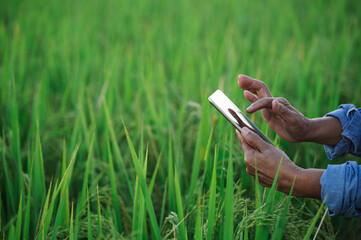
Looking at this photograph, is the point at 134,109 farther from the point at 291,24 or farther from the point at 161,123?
the point at 291,24

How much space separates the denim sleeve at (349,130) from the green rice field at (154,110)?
15 cm

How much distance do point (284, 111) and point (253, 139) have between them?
0.17 m

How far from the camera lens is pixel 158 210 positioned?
1238mm

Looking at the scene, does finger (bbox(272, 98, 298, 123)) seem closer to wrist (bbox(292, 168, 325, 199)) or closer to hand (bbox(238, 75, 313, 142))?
hand (bbox(238, 75, 313, 142))

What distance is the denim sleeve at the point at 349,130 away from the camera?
0.95m

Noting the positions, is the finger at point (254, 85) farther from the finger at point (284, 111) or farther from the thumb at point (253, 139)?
the thumb at point (253, 139)

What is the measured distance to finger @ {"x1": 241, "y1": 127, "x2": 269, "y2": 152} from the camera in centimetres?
79

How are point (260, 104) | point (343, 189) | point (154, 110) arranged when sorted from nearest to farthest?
point (343, 189)
point (260, 104)
point (154, 110)

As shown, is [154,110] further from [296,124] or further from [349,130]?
[349,130]

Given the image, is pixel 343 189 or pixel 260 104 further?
pixel 260 104

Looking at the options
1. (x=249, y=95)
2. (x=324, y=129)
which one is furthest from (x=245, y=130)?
(x=324, y=129)

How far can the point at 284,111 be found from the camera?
90 cm

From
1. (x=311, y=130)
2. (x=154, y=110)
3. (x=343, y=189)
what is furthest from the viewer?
(x=154, y=110)

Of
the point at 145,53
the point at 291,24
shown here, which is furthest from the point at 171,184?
the point at 291,24
